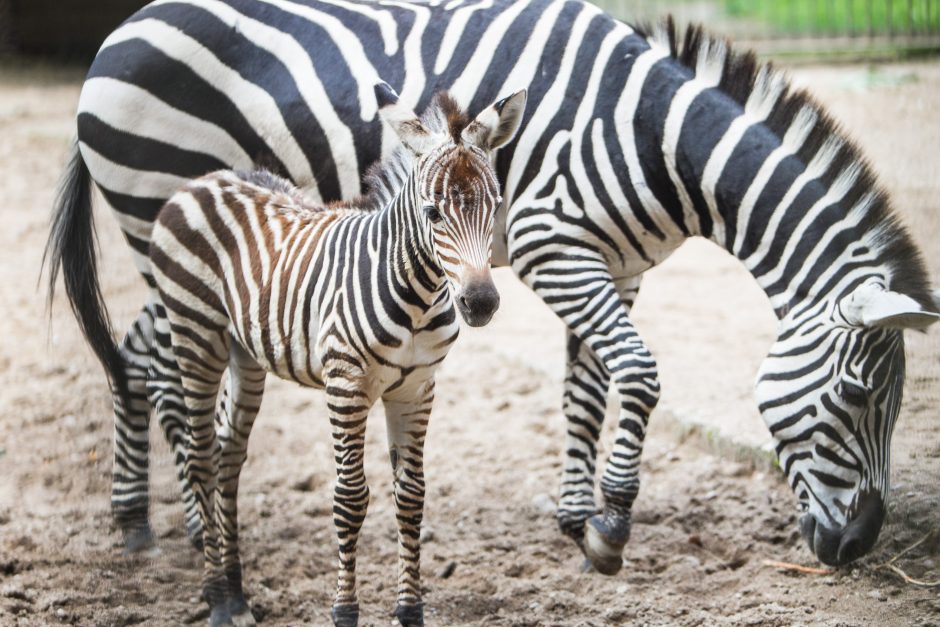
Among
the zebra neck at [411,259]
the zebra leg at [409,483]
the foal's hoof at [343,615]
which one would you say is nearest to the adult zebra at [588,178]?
the zebra leg at [409,483]

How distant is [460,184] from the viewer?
11.3 ft

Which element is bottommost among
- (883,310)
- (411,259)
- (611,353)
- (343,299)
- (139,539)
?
(139,539)

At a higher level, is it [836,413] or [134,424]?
[836,413]

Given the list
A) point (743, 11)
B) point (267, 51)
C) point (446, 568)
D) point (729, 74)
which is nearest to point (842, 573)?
point (446, 568)

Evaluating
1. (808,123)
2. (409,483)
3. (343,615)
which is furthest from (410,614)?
(808,123)

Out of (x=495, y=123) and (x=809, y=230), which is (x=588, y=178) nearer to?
(x=809, y=230)

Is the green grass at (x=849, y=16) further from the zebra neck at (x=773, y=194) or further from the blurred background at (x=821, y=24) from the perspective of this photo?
the zebra neck at (x=773, y=194)

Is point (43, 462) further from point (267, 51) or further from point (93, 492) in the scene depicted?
point (267, 51)

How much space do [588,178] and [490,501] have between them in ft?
6.54

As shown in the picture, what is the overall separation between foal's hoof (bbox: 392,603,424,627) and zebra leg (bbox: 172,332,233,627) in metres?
0.76

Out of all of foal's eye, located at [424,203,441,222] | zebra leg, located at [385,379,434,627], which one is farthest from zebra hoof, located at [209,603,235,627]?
foal's eye, located at [424,203,441,222]

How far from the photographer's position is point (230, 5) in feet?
17.7

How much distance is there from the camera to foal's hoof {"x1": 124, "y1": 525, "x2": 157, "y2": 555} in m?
5.21

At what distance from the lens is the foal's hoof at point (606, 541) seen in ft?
15.8
